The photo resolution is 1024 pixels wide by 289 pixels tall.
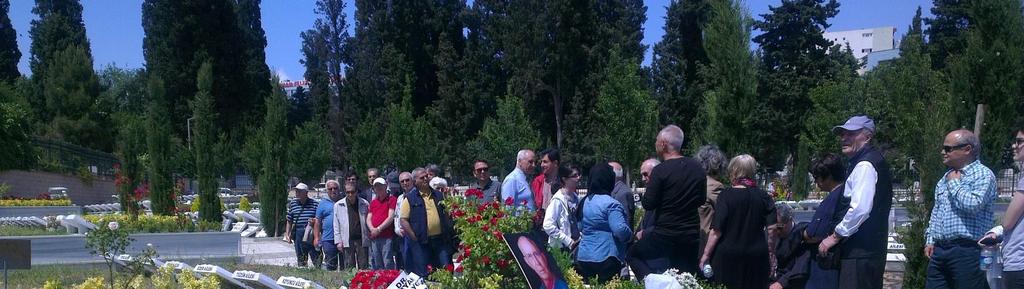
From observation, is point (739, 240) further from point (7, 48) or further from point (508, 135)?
point (7, 48)

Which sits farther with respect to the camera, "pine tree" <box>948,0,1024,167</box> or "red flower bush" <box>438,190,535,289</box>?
"pine tree" <box>948,0,1024,167</box>

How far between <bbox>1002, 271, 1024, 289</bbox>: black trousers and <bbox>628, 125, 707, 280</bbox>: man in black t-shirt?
1833 mm

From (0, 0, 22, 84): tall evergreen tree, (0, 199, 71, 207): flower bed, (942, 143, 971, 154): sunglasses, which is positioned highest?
(0, 0, 22, 84): tall evergreen tree

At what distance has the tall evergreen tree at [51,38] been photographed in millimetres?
43688

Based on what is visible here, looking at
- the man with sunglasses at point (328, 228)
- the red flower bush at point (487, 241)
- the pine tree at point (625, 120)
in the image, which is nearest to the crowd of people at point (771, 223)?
the red flower bush at point (487, 241)

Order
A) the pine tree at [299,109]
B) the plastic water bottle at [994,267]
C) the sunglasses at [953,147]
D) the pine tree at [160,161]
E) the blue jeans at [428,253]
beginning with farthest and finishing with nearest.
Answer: the pine tree at [299,109], the pine tree at [160,161], the blue jeans at [428,253], the sunglasses at [953,147], the plastic water bottle at [994,267]

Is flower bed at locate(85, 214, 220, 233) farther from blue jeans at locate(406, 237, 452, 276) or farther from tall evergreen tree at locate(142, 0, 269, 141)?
tall evergreen tree at locate(142, 0, 269, 141)

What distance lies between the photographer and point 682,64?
38344 millimetres

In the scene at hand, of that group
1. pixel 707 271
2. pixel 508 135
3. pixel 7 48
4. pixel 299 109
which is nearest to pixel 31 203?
pixel 508 135

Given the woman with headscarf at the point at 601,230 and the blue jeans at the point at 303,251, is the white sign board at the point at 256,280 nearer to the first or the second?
the woman with headscarf at the point at 601,230

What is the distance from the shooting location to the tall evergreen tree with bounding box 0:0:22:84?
150 feet

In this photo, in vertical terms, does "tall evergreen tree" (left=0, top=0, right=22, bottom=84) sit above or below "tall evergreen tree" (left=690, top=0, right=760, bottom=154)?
above

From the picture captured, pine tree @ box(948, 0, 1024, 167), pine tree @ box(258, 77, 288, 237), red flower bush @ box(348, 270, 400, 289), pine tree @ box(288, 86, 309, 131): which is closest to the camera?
red flower bush @ box(348, 270, 400, 289)

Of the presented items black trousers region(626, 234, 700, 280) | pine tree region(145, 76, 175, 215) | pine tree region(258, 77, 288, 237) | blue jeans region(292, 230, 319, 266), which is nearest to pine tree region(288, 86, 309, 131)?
pine tree region(258, 77, 288, 237)
